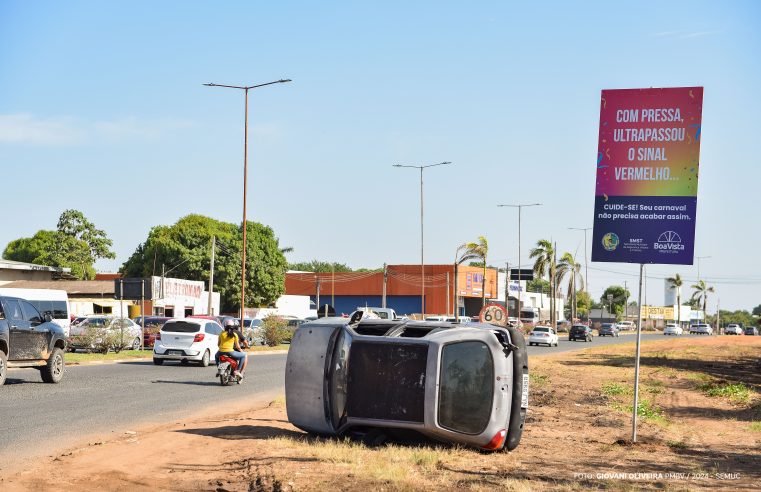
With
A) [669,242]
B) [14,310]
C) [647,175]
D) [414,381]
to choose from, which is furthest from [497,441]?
[14,310]

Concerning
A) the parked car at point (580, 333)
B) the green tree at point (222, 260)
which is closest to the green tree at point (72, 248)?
the green tree at point (222, 260)

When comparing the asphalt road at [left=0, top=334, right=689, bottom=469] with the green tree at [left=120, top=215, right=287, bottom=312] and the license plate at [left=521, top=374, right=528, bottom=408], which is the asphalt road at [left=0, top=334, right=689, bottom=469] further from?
the green tree at [left=120, top=215, right=287, bottom=312]

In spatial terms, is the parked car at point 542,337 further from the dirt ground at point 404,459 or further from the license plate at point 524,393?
the license plate at point 524,393

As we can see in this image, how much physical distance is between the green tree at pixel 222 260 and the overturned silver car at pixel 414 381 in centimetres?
7392

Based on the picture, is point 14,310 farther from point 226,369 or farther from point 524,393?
point 524,393

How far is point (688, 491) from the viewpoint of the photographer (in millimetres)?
9430

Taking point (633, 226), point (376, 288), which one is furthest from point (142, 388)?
point (376, 288)

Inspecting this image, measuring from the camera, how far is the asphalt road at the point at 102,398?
1403 centimetres

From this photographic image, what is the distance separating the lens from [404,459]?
10.9 metres

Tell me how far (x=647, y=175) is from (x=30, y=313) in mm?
15034

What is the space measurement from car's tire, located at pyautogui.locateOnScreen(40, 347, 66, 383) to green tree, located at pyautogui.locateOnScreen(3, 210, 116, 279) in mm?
79081

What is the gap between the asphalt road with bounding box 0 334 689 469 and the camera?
46.0 ft

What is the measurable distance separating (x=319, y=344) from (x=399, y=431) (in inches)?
58.8

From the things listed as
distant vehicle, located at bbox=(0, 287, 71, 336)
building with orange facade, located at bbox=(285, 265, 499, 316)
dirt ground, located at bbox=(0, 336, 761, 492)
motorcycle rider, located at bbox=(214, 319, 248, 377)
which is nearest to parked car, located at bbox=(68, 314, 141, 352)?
distant vehicle, located at bbox=(0, 287, 71, 336)
